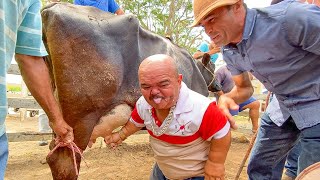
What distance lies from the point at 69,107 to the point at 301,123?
5.96ft

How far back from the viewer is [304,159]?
2336mm

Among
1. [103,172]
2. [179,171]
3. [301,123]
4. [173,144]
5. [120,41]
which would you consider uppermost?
[120,41]

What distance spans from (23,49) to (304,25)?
154 centimetres

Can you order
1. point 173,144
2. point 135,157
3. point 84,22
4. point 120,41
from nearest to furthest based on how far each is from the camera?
point 173,144 < point 84,22 < point 120,41 < point 135,157

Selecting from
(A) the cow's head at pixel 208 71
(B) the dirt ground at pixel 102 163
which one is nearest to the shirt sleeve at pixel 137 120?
(B) the dirt ground at pixel 102 163

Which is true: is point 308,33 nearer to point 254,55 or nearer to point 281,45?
point 281,45

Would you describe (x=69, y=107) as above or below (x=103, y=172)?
above

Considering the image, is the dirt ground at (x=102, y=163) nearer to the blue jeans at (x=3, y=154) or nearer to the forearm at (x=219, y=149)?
the forearm at (x=219, y=149)

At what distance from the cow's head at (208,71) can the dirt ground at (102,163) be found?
1314 millimetres

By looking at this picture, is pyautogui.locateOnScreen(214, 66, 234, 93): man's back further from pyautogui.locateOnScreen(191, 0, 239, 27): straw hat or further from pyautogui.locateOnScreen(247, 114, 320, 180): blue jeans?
pyautogui.locateOnScreen(191, 0, 239, 27): straw hat

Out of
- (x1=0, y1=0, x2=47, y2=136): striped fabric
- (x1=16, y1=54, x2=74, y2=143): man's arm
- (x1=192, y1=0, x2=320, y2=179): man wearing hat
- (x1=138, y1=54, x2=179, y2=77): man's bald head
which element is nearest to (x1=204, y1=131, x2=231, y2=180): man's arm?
(x1=192, y1=0, x2=320, y2=179): man wearing hat

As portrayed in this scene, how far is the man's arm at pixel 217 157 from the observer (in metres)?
2.21

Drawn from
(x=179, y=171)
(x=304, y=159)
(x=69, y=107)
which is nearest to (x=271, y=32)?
(x=304, y=159)

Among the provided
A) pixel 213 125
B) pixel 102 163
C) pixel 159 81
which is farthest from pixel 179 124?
pixel 102 163
